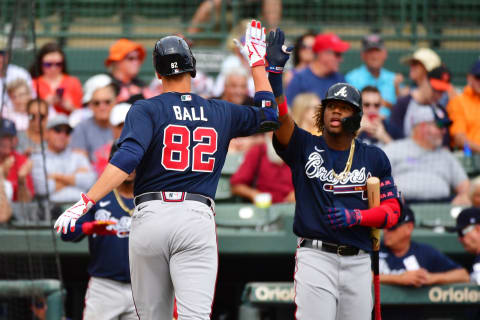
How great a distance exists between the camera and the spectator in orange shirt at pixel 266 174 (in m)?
7.21

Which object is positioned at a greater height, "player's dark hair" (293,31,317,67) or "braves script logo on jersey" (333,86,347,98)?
"player's dark hair" (293,31,317,67)

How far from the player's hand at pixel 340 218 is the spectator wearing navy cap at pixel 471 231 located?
1.92 metres

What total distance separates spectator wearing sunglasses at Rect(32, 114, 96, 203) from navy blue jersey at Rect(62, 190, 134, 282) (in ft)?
5.56

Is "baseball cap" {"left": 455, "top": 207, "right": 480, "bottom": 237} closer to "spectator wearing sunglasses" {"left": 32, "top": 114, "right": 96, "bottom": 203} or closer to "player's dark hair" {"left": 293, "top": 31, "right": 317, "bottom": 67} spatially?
"spectator wearing sunglasses" {"left": 32, "top": 114, "right": 96, "bottom": 203}

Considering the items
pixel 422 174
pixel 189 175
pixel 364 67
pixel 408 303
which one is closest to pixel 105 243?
pixel 189 175

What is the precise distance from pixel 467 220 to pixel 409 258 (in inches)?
22.0

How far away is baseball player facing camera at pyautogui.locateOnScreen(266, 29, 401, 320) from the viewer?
464 centimetres

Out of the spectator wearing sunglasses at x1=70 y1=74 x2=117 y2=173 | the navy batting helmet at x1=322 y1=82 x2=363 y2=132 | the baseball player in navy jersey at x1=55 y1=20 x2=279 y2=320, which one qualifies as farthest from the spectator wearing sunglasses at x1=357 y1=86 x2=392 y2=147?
the baseball player in navy jersey at x1=55 y1=20 x2=279 y2=320

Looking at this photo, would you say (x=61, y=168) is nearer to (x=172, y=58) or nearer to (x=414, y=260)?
(x=414, y=260)

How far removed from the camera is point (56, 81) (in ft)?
28.3

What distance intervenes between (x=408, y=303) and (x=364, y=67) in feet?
12.5

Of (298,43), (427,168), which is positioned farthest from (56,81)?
(427,168)

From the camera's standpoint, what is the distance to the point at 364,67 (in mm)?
9070

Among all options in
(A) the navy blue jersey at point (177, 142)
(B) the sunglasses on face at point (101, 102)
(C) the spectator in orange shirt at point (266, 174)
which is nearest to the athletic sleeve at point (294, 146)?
(A) the navy blue jersey at point (177, 142)
